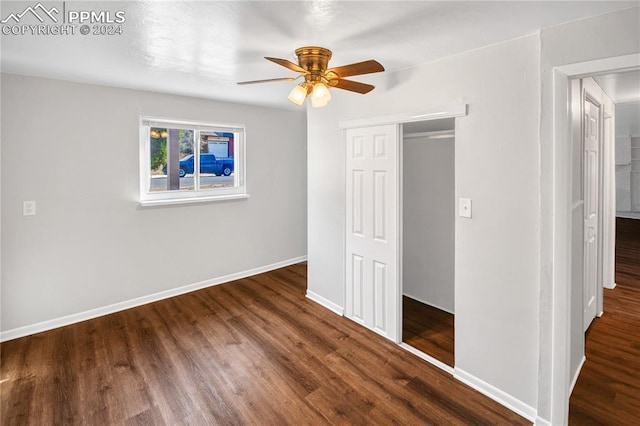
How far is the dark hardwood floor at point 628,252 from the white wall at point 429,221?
8.18ft

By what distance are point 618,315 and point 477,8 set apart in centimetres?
335

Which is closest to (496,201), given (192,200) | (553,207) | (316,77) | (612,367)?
(553,207)

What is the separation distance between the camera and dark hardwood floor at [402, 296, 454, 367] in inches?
104

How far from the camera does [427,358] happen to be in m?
2.55

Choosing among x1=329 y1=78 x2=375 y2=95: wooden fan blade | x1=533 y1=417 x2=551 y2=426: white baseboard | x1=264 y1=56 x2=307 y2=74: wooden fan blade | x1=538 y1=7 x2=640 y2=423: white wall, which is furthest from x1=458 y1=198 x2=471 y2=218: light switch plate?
x1=264 y1=56 x2=307 y2=74: wooden fan blade

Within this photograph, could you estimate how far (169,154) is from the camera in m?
3.79

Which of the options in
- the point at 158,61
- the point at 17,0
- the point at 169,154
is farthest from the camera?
the point at 169,154

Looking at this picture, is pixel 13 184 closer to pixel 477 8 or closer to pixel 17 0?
pixel 17 0

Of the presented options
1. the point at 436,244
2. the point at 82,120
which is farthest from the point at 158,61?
the point at 436,244

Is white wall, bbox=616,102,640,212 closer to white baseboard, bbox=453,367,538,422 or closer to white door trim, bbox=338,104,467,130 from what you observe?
white door trim, bbox=338,104,467,130

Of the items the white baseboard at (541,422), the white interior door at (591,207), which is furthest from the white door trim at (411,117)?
the white baseboard at (541,422)

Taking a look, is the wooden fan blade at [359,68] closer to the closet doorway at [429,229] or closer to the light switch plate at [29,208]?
the closet doorway at [429,229]

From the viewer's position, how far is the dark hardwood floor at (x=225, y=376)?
1.98 meters

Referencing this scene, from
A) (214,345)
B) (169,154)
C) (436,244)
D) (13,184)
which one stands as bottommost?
(214,345)
